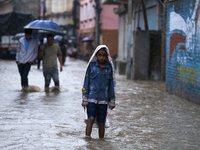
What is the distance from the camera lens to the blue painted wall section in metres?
9.39

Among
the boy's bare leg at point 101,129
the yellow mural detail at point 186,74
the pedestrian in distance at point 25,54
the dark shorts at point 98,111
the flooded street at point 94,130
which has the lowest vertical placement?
the flooded street at point 94,130

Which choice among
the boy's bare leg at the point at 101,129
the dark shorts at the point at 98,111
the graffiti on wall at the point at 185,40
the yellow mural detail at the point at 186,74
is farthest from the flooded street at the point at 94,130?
the graffiti on wall at the point at 185,40

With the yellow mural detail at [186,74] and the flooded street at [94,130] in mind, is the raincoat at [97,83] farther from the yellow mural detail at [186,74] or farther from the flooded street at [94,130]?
the yellow mural detail at [186,74]

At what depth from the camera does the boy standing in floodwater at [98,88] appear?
5.40 meters

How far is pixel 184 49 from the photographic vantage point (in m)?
10.3

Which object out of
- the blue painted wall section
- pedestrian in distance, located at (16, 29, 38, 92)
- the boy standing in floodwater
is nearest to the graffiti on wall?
the blue painted wall section

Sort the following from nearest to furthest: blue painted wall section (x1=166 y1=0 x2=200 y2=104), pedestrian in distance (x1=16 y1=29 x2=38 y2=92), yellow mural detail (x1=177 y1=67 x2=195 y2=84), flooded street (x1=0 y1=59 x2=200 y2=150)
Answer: flooded street (x1=0 y1=59 x2=200 y2=150)
blue painted wall section (x1=166 y1=0 x2=200 y2=104)
yellow mural detail (x1=177 y1=67 x2=195 y2=84)
pedestrian in distance (x1=16 y1=29 x2=38 y2=92)

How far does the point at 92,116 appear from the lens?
5.42 meters

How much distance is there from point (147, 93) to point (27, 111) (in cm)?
473

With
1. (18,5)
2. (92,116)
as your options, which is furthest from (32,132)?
(18,5)

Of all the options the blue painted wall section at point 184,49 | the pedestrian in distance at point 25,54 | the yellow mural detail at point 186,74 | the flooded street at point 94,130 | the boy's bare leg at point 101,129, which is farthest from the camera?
the pedestrian in distance at point 25,54

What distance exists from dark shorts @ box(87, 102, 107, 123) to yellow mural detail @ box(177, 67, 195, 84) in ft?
15.2

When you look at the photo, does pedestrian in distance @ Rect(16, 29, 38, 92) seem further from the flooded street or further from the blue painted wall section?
the blue painted wall section

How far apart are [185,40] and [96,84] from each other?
5.41 m
